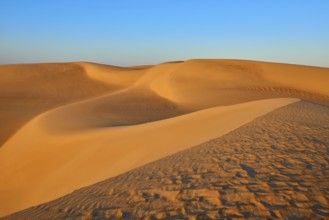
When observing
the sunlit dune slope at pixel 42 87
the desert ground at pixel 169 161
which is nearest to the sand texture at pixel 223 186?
the desert ground at pixel 169 161

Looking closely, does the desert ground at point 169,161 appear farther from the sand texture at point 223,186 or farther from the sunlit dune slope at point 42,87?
the sunlit dune slope at point 42,87

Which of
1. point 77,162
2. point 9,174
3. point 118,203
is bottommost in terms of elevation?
point 9,174

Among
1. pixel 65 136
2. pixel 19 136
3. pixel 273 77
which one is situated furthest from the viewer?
pixel 273 77

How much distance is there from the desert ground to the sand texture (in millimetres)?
16

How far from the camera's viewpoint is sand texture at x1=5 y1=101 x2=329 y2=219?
4039mm

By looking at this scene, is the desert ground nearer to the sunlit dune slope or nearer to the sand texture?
the sand texture

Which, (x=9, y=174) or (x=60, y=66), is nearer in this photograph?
(x=9, y=174)

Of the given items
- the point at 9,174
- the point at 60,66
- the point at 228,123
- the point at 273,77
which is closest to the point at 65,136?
the point at 9,174

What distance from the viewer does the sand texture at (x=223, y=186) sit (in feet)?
13.3

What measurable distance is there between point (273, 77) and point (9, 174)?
24681 millimetres

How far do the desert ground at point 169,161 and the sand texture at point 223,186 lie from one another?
0.02 metres

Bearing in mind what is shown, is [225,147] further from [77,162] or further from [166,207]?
[77,162]

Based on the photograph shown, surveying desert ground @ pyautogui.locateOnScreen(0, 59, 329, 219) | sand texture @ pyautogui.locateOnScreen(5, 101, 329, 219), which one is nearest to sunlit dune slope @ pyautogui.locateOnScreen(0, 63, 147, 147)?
desert ground @ pyautogui.locateOnScreen(0, 59, 329, 219)

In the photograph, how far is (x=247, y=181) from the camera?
4773 mm
